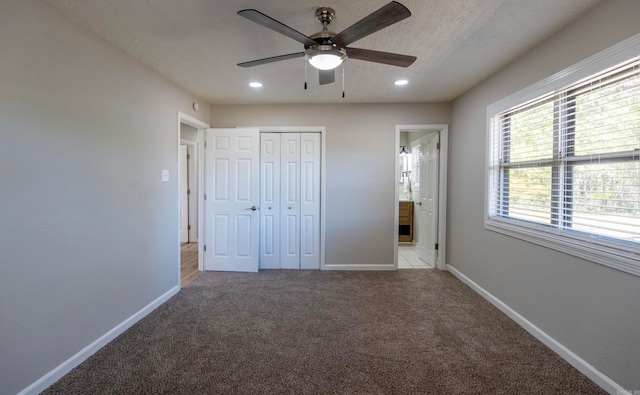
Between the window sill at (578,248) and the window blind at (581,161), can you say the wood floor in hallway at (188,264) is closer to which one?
the window sill at (578,248)

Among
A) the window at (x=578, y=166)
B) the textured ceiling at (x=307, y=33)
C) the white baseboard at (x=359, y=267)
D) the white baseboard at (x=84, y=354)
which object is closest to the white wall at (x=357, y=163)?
the white baseboard at (x=359, y=267)

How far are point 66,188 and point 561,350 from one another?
12.4 ft

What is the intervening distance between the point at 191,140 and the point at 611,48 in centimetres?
572

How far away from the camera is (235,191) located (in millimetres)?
4027

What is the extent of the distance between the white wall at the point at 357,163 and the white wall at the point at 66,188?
188cm

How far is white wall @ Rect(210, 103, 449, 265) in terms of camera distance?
4070 mm

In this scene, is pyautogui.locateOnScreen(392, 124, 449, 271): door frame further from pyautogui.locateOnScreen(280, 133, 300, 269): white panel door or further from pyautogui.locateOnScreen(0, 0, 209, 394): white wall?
pyautogui.locateOnScreen(0, 0, 209, 394): white wall

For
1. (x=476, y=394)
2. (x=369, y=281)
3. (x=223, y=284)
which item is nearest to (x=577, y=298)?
(x=476, y=394)

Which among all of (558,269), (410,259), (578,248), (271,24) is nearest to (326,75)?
(271,24)

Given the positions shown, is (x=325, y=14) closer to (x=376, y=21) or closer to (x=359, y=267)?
(x=376, y=21)

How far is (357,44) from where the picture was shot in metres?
2.36

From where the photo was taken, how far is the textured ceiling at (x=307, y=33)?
6.01 feet

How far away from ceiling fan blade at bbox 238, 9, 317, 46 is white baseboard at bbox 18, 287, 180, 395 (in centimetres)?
251

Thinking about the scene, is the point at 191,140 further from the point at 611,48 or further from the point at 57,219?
the point at 611,48
